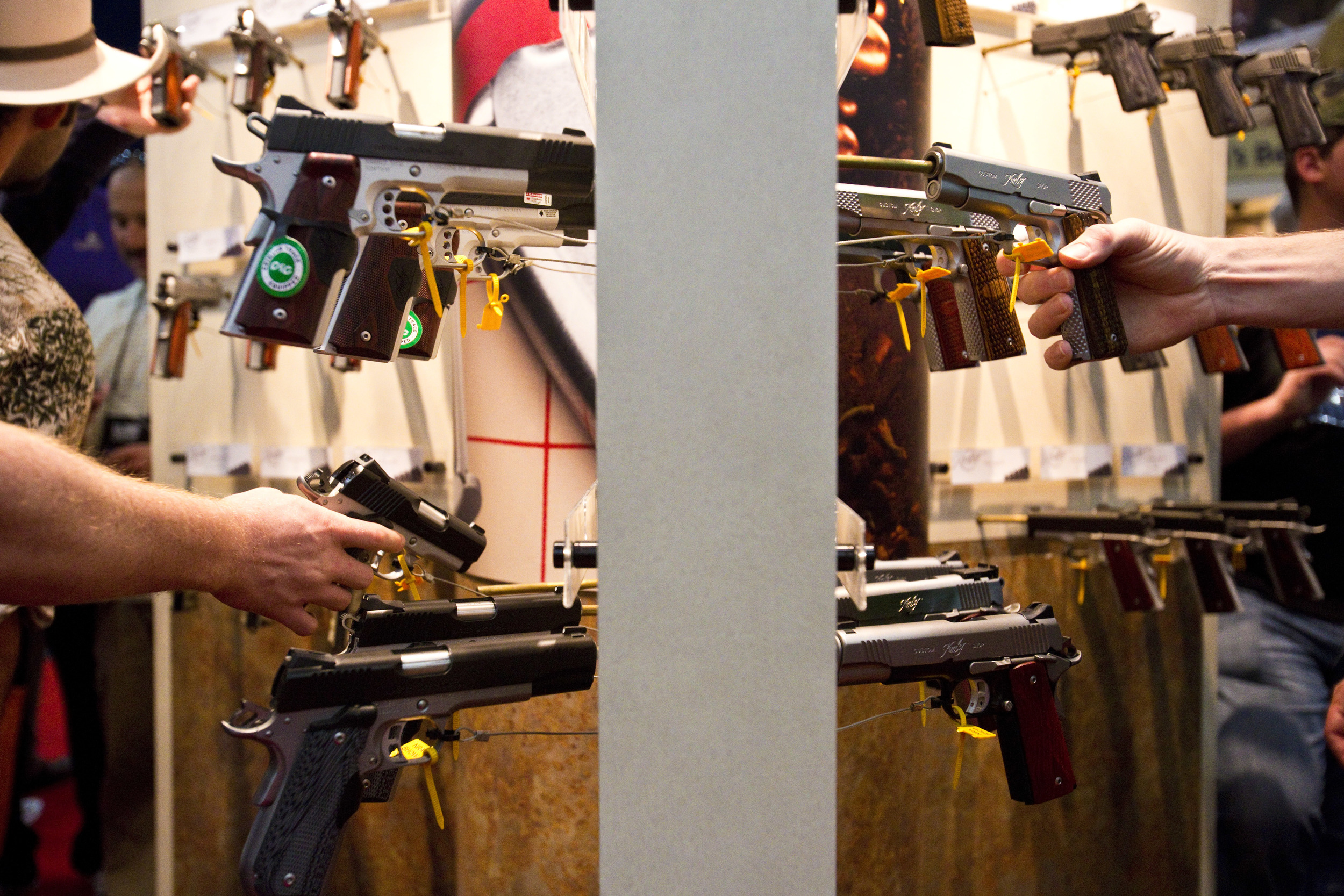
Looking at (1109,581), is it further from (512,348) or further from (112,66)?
(112,66)

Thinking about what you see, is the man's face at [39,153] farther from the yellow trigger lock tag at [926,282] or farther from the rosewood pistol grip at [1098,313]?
the rosewood pistol grip at [1098,313]

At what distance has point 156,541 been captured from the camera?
3.26 feet

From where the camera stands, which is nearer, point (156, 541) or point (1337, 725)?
point (156, 541)

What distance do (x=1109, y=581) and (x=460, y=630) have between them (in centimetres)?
208

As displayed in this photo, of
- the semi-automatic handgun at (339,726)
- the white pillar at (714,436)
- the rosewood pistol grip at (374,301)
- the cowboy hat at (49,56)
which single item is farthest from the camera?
the cowboy hat at (49,56)

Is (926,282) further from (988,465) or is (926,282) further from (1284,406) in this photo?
(1284,406)

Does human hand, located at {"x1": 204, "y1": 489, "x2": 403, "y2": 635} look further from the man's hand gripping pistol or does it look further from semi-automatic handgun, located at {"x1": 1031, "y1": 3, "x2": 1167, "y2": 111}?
semi-automatic handgun, located at {"x1": 1031, "y1": 3, "x2": 1167, "y2": 111}

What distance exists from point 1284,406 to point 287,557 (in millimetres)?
2807

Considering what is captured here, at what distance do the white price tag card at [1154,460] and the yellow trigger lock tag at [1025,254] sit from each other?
59.9 inches

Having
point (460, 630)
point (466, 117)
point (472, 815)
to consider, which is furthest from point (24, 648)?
point (466, 117)

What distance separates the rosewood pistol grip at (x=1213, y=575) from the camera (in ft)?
7.38

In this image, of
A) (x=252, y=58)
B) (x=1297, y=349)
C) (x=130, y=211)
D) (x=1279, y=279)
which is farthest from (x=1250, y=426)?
(x=130, y=211)

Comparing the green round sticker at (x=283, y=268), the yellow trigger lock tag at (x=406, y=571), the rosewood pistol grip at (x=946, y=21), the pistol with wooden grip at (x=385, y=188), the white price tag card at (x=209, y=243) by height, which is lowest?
the yellow trigger lock tag at (x=406, y=571)

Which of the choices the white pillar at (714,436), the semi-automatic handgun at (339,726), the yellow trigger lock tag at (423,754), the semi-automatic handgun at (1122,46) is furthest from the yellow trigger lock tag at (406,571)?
the semi-automatic handgun at (1122,46)
